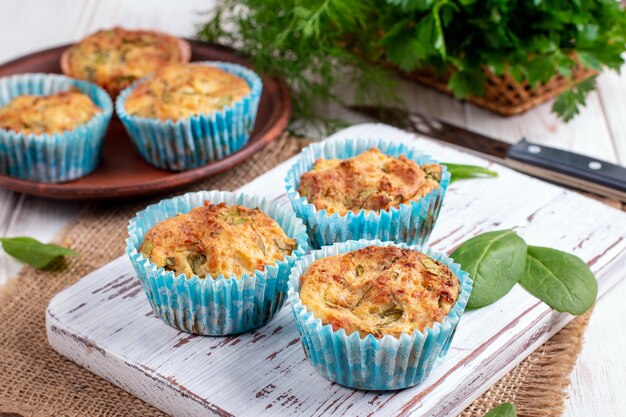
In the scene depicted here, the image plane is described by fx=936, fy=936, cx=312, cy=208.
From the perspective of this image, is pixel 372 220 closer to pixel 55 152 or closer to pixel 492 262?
pixel 492 262

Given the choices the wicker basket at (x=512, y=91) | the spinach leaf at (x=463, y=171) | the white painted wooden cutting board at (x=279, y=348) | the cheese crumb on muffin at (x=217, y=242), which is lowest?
the wicker basket at (x=512, y=91)

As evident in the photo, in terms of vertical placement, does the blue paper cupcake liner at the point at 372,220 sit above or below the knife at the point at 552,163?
above

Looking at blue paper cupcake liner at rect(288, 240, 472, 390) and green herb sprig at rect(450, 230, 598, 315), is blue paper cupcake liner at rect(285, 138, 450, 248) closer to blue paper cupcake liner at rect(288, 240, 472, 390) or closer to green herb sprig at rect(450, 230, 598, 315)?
green herb sprig at rect(450, 230, 598, 315)

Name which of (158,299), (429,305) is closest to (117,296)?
(158,299)

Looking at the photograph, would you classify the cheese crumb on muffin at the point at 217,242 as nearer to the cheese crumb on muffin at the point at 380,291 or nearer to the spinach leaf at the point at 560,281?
the cheese crumb on muffin at the point at 380,291

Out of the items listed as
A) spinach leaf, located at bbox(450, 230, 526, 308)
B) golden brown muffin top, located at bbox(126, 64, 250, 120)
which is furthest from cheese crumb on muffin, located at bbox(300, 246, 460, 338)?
golden brown muffin top, located at bbox(126, 64, 250, 120)

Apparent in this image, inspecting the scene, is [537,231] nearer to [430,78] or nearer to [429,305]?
[429,305]

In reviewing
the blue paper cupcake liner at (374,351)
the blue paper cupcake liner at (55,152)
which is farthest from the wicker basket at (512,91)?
the blue paper cupcake liner at (374,351)

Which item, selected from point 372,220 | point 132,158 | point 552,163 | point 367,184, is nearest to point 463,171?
point 552,163
